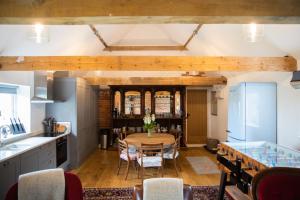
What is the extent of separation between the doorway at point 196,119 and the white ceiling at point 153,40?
77.5 inches

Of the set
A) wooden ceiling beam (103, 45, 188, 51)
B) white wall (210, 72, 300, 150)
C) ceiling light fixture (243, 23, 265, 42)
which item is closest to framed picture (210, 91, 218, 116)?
wooden ceiling beam (103, 45, 188, 51)

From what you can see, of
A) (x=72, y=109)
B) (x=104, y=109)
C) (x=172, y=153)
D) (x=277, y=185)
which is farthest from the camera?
(x=104, y=109)

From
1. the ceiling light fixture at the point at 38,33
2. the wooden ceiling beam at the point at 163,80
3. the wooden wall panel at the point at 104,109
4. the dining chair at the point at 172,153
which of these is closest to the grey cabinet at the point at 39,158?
the ceiling light fixture at the point at 38,33

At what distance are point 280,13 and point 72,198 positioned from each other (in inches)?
91.7

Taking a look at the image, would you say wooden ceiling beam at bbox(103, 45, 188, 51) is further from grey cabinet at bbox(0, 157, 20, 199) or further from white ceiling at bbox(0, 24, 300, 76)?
grey cabinet at bbox(0, 157, 20, 199)

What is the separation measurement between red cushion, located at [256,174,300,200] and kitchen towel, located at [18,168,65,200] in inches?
67.4

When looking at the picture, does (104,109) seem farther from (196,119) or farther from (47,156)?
(47,156)

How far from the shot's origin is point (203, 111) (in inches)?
332

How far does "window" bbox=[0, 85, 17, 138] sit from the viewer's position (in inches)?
169

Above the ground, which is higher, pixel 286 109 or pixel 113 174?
pixel 286 109

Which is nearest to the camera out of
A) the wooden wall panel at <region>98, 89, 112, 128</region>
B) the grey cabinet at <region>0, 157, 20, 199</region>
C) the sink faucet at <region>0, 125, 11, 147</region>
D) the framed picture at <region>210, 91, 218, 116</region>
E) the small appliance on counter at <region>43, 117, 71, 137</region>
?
the grey cabinet at <region>0, 157, 20, 199</region>

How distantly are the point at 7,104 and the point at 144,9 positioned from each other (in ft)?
12.9

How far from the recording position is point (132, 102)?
7.95m

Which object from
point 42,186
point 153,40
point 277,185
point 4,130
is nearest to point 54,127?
point 4,130
